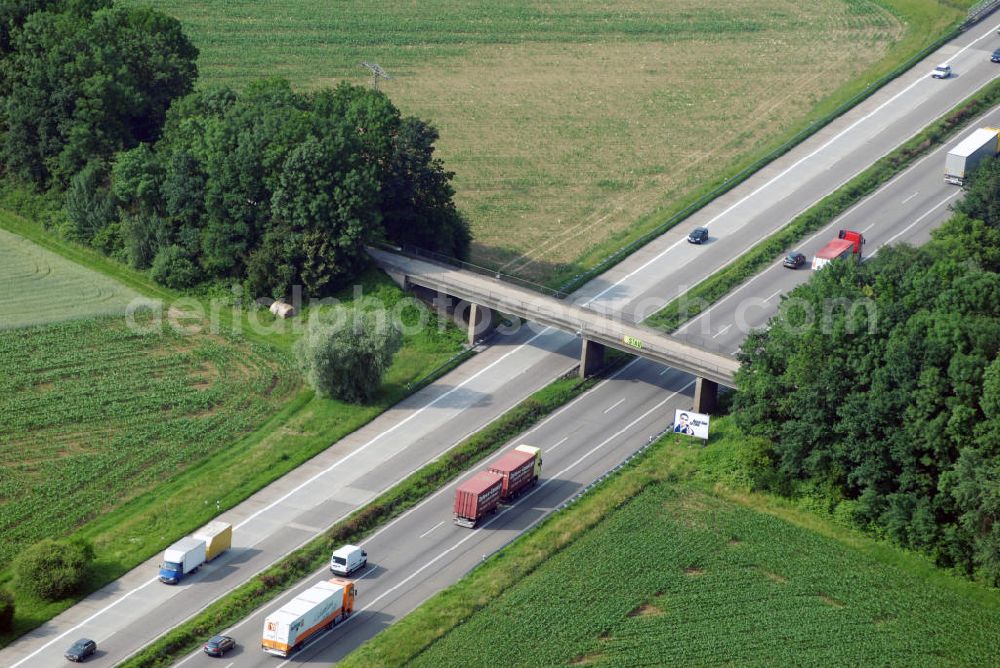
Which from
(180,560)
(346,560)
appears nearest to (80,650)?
(180,560)

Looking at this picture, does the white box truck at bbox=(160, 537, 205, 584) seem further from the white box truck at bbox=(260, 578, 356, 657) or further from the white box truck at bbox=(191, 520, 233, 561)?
the white box truck at bbox=(260, 578, 356, 657)

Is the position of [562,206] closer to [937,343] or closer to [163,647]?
[937,343]

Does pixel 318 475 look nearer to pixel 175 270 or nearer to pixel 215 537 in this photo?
pixel 215 537

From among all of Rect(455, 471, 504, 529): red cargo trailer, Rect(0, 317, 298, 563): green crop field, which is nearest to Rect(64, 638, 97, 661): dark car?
Rect(0, 317, 298, 563): green crop field

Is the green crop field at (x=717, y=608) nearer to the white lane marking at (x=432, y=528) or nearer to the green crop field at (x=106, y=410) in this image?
the white lane marking at (x=432, y=528)

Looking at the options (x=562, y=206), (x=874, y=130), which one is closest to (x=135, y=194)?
(x=562, y=206)
